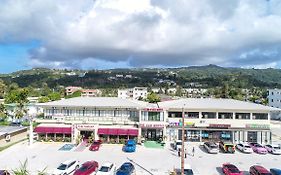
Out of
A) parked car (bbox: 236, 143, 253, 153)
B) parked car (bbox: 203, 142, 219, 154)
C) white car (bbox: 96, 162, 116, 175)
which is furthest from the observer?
parked car (bbox: 236, 143, 253, 153)

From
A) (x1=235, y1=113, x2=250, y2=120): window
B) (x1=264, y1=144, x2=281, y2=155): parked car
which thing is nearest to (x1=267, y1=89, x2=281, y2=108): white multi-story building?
Answer: (x1=235, y1=113, x2=250, y2=120): window

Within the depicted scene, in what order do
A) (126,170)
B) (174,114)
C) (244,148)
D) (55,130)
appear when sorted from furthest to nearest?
(174,114)
(55,130)
(244,148)
(126,170)

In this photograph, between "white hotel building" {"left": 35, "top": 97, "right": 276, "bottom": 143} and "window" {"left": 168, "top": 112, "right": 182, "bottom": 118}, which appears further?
"window" {"left": 168, "top": 112, "right": 182, "bottom": 118}

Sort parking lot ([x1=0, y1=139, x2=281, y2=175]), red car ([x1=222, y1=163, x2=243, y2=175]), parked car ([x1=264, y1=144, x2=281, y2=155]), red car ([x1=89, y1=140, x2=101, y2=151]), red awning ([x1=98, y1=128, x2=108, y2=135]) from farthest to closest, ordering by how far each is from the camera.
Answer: red awning ([x1=98, y1=128, x2=108, y2=135]) → red car ([x1=89, y1=140, x2=101, y2=151]) → parked car ([x1=264, y1=144, x2=281, y2=155]) → parking lot ([x1=0, y1=139, x2=281, y2=175]) → red car ([x1=222, y1=163, x2=243, y2=175])

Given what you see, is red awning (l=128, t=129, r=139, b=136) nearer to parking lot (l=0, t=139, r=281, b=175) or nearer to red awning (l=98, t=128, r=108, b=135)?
parking lot (l=0, t=139, r=281, b=175)

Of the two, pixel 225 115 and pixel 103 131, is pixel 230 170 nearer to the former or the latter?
pixel 225 115

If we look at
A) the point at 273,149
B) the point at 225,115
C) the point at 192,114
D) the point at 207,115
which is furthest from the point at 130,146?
the point at 273,149
